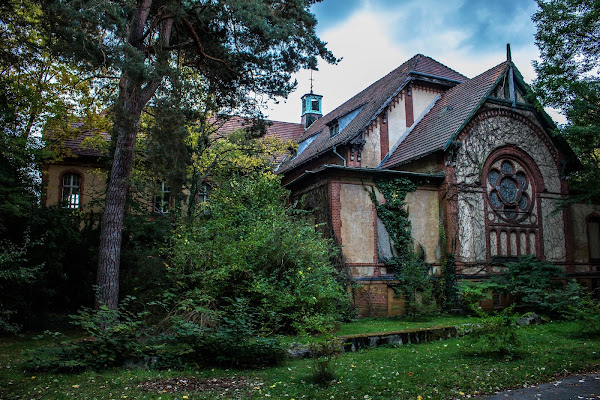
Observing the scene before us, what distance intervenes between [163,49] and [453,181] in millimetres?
11132

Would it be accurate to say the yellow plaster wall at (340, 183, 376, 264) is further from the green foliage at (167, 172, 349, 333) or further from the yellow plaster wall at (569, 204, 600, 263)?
the yellow plaster wall at (569, 204, 600, 263)

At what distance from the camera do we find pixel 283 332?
10.9 metres

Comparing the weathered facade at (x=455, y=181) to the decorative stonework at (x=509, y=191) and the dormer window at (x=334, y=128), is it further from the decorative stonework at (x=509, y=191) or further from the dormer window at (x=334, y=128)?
the dormer window at (x=334, y=128)

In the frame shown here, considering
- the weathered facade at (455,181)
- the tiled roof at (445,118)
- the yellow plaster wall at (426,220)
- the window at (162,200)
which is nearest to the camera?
the weathered facade at (455,181)

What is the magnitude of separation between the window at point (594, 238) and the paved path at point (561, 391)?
15.5 metres

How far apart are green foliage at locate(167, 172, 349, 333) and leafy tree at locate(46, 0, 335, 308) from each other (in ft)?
6.80

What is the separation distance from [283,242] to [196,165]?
29.9ft

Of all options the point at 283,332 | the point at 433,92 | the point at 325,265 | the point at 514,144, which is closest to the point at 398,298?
the point at 325,265

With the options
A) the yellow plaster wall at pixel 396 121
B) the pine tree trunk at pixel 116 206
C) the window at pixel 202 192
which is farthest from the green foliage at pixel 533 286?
the window at pixel 202 192

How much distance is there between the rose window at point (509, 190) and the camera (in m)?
17.9

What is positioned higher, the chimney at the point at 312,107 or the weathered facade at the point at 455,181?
the chimney at the point at 312,107

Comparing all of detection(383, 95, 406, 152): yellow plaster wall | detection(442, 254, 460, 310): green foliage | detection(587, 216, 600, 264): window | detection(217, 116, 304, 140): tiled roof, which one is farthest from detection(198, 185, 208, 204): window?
detection(587, 216, 600, 264): window

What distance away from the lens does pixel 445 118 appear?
18.9 m

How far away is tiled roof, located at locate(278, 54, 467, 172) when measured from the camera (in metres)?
20.4
